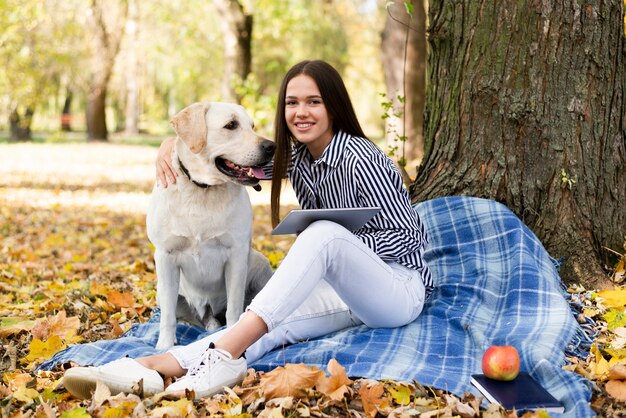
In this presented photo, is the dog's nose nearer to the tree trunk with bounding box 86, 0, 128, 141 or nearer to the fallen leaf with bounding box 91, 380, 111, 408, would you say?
the fallen leaf with bounding box 91, 380, 111, 408

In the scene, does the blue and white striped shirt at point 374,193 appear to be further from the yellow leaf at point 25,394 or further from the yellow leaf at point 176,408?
the yellow leaf at point 25,394

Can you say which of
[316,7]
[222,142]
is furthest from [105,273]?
[316,7]

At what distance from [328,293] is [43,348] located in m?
1.47

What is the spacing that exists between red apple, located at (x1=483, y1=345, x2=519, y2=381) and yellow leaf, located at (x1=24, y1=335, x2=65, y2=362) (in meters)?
2.12

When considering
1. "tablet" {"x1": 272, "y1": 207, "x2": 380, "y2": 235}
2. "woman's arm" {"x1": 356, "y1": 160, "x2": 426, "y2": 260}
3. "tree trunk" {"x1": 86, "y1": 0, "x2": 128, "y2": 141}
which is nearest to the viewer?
"tablet" {"x1": 272, "y1": 207, "x2": 380, "y2": 235}

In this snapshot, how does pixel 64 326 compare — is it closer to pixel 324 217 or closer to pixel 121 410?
pixel 121 410

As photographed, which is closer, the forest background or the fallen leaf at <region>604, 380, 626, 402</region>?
the fallen leaf at <region>604, 380, 626, 402</region>

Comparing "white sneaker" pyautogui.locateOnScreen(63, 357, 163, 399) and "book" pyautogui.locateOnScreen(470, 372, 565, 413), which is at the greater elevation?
"book" pyautogui.locateOnScreen(470, 372, 565, 413)

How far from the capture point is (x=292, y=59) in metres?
28.3

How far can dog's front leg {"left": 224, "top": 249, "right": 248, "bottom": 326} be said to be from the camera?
3.47m

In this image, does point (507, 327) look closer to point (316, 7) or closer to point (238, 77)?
point (238, 77)

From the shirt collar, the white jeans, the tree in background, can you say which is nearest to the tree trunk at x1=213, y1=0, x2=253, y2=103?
the tree in background

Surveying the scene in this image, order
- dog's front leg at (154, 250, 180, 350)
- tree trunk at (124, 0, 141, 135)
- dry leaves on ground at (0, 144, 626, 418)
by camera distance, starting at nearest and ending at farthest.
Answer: dry leaves on ground at (0, 144, 626, 418), dog's front leg at (154, 250, 180, 350), tree trunk at (124, 0, 141, 135)

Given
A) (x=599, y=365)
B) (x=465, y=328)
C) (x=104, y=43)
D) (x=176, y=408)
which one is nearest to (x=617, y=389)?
(x=599, y=365)
